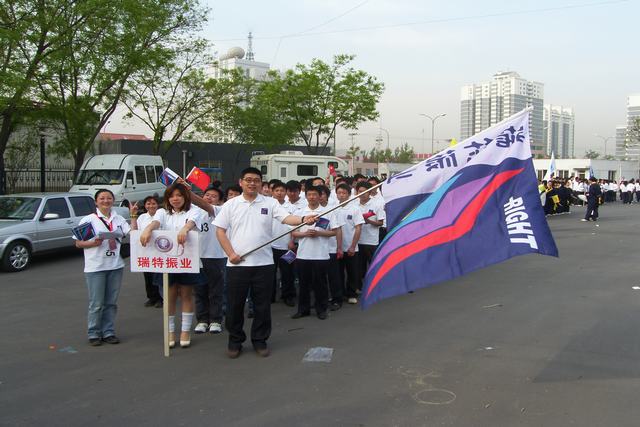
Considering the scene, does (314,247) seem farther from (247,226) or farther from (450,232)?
(450,232)

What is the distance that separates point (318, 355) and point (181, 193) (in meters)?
2.23

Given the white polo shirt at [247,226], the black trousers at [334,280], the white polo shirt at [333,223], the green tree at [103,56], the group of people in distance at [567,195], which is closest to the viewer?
the white polo shirt at [247,226]

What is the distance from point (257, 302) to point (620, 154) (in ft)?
521

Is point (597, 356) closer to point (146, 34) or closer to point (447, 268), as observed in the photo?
point (447, 268)

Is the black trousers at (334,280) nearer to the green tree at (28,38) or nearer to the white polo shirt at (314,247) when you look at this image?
the white polo shirt at (314,247)

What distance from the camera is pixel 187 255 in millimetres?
5805

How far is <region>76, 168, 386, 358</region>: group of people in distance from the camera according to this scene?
5.75m

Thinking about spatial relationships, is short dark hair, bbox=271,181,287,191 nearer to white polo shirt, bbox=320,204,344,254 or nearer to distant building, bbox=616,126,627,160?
white polo shirt, bbox=320,204,344,254

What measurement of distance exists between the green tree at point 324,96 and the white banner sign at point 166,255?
27.3m

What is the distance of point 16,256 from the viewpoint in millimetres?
10781

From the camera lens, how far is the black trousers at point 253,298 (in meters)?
5.73

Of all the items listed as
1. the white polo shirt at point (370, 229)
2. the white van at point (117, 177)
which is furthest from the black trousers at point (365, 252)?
the white van at point (117, 177)

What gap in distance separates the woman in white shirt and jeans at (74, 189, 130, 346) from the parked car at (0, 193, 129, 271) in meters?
5.44

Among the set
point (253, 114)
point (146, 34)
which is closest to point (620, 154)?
point (253, 114)
